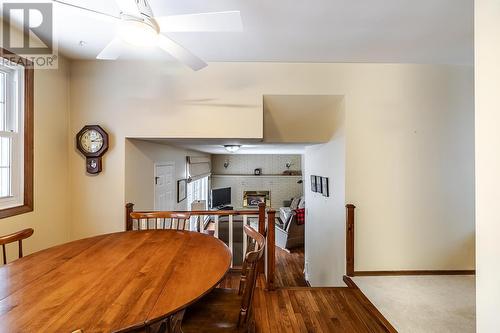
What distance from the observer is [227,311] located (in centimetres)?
142

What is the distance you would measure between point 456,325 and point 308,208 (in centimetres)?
280

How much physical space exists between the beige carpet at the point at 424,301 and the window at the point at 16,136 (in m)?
3.44

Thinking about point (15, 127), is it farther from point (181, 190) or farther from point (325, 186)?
point (325, 186)

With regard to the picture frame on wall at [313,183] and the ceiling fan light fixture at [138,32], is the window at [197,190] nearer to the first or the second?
the picture frame on wall at [313,183]

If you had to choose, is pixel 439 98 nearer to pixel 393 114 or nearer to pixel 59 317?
pixel 393 114

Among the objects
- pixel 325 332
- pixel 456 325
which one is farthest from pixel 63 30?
pixel 456 325

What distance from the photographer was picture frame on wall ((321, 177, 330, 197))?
3.46 m

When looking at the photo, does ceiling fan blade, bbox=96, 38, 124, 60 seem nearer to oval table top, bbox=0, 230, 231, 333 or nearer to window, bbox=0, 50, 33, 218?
window, bbox=0, 50, 33, 218

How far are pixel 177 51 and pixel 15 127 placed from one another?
1.75 metres

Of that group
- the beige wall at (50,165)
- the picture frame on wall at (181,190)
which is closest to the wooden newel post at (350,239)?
the picture frame on wall at (181,190)

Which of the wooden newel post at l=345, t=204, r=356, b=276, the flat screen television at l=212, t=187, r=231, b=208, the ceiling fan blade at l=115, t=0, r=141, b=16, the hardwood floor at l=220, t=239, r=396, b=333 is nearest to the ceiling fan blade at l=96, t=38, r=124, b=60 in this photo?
the ceiling fan blade at l=115, t=0, r=141, b=16

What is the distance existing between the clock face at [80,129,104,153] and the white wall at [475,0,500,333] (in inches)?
127

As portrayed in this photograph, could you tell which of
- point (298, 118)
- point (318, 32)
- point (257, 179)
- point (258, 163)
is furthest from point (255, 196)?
point (318, 32)

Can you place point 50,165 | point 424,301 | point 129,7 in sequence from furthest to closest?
point 50,165 → point 424,301 → point 129,7
